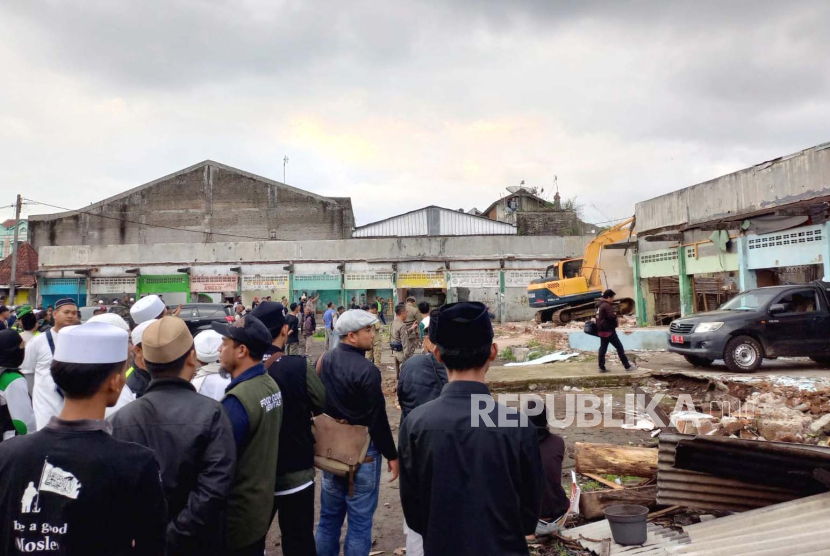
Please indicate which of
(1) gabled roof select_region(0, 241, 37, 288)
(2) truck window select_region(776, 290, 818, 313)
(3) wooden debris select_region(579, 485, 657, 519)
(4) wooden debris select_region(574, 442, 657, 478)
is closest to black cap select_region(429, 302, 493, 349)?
(3) wooden debris select_region(579, 485, 657, 519)

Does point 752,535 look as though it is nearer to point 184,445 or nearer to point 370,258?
point 184,445

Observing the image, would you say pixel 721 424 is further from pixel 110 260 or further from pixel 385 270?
pixel 110 260

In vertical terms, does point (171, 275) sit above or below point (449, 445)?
above

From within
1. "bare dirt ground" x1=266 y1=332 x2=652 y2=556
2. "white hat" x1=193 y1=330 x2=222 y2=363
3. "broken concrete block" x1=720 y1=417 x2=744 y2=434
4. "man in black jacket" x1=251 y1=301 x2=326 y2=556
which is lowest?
"bare dirt ground" x1=266 y1=332 x2=652 y2=556

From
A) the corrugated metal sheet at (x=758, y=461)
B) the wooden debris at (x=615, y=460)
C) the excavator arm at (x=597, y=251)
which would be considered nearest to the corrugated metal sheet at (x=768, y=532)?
the corrugated metal sheet at (x=758, y=461)

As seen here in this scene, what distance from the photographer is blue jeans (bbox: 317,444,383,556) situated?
11.9ft

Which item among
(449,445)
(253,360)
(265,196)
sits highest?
(265,196)

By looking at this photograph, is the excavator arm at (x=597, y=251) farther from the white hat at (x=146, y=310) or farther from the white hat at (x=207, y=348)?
the white hat at (x=207, y=348)

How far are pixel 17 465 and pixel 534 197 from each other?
148ft

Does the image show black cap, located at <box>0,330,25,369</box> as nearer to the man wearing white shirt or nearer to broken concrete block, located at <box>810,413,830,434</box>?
the man wearing white shirt

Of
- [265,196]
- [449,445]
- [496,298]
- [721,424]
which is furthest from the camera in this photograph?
[265,196]

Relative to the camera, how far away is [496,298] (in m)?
29.8

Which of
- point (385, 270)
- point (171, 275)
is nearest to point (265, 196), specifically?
point (171, 275)

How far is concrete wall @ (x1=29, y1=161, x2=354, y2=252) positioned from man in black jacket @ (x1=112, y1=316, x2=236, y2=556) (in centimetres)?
3605
